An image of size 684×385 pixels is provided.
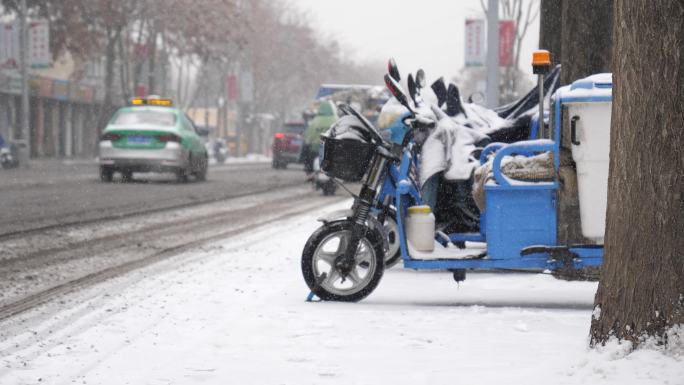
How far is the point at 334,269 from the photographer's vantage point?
7.75 meters

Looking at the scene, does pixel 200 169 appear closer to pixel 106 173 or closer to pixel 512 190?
pixel 106 173

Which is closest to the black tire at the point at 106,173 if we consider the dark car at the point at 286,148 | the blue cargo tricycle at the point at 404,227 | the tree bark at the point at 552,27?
the tree bark at the point at 552,27

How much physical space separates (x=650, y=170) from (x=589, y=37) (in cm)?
390

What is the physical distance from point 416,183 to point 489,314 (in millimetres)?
1352

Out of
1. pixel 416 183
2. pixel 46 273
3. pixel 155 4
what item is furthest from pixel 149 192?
pixel 155 4

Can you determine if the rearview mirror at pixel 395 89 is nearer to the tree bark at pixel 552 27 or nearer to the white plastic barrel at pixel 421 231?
the white plastic barrel at pixel 421 231

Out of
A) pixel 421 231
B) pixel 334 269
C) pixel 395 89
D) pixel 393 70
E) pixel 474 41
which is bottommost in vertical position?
pixel 334 269

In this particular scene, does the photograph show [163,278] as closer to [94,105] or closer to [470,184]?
[470,184]

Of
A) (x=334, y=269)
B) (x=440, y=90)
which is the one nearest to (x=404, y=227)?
(x=334, y=269)

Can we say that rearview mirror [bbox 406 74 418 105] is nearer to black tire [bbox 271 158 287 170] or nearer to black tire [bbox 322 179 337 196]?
black tire [bbox 322 179 337 196]

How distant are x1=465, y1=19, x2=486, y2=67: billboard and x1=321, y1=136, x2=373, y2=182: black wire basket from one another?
27945 millimetres

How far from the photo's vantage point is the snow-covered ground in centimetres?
526

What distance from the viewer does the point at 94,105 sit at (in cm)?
7175

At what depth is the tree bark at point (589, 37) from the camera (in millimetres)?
8883
